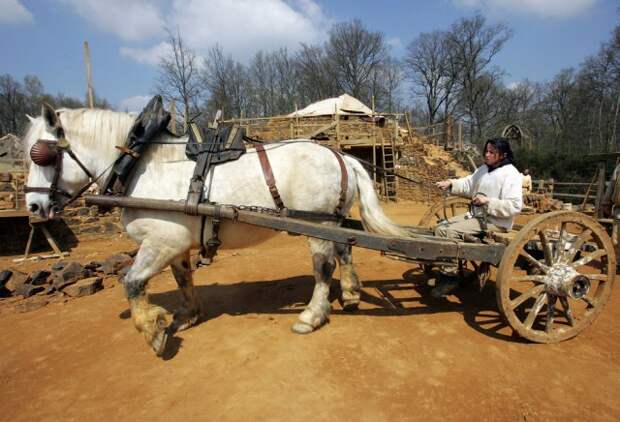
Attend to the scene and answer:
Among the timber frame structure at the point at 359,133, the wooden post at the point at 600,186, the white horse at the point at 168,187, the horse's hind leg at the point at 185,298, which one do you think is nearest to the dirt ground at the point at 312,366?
the horse's hind leg at the point at 185,298

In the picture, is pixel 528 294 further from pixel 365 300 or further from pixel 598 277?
pixel 365 300

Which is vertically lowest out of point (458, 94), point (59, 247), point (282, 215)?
point (59, 247)

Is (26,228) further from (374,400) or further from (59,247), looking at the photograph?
(374,400)

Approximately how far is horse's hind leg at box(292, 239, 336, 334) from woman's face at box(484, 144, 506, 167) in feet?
5.91

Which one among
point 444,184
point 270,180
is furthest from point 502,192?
point 270,180

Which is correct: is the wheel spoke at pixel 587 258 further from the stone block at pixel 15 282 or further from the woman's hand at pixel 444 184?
the stone block at pixel 15 282

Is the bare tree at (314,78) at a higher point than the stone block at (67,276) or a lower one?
higher

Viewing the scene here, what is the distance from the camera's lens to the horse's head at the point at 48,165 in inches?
105

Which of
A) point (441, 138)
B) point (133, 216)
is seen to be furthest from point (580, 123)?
point (133, 216)

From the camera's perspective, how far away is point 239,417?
7.08 feet

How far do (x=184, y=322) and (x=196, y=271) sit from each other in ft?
7.29

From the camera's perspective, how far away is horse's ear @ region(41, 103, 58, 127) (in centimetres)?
259

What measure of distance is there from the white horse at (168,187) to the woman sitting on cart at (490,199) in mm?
730

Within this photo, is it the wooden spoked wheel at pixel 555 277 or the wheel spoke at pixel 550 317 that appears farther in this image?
the wheel spoke at pixel 550 317
